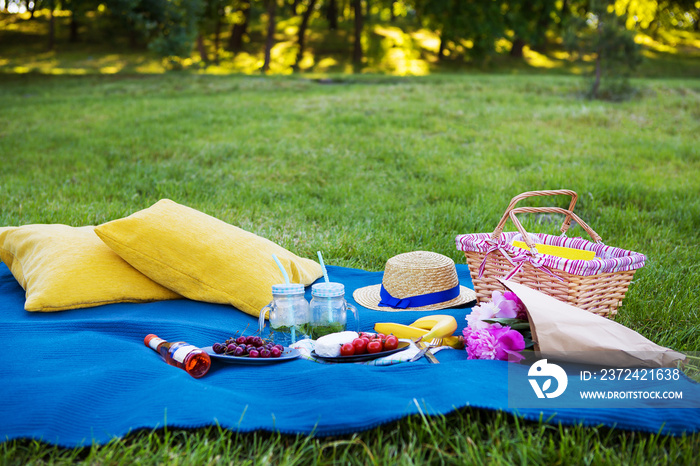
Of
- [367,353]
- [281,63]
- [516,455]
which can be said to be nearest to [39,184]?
[367,353]

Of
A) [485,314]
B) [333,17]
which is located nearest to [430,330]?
[485,314]

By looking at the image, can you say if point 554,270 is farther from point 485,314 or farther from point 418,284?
point 418,284

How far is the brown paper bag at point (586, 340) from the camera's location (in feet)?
6.33

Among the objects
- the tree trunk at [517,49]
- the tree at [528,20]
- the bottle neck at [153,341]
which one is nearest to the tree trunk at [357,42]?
the tree at [528,20]

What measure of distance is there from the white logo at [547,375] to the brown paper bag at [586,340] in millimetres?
78

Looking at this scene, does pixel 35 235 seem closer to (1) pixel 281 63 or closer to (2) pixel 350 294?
(2) pixel 350 294

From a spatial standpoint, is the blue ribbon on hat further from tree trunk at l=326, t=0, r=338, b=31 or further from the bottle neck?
tree trunk at l=326, t=0, r=338, b=31

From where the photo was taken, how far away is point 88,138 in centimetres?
793

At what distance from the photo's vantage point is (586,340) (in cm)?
195

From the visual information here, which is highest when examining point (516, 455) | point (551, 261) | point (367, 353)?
point (551, 261)

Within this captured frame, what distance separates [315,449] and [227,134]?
7.03 m

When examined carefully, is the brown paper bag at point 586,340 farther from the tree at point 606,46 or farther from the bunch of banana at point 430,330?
the tree at point 606,46

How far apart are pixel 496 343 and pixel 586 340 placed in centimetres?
33

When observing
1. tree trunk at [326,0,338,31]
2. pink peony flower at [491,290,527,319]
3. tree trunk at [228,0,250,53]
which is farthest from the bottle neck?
tree trunk at [326,0,338,31]
